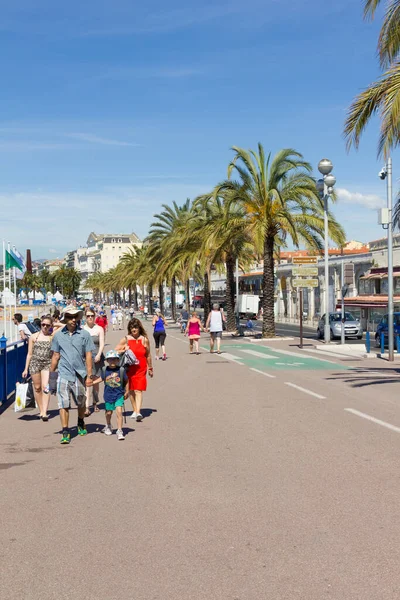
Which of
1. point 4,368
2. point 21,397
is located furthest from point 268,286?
point 21,397

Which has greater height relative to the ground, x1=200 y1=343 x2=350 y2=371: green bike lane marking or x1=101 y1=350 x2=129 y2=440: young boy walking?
x1=101 y1=350 x2=129 y2=440: young boy walking

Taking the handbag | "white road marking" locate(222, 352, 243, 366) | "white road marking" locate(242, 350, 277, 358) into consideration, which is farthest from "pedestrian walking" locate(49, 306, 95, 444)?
"white road marking" locate(242, 350, 277, 358)

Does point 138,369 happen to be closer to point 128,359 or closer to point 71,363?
point 128,359

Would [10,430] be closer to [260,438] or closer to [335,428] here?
[260,438]

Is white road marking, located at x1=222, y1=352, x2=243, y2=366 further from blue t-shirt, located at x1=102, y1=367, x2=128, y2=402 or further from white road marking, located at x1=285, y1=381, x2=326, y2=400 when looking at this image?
blue t-shirt, located at x1=102, y1=367, x2=128, y2=402

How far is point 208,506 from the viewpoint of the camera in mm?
6262

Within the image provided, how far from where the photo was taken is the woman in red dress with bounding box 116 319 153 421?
11.2 m

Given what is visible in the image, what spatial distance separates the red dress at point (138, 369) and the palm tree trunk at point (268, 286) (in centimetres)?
2239

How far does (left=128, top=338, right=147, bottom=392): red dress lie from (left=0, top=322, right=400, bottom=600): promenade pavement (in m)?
0.59

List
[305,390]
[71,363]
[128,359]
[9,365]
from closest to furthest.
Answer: [71,363], [128,359], [9,365], [305,390]

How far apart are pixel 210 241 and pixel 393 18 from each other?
819 inches

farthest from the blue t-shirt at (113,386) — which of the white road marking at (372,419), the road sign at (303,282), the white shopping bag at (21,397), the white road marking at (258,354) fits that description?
the road sign at (303,282)

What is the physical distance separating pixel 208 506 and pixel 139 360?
5154 millimetres

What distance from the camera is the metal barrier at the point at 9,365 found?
13705 mm
